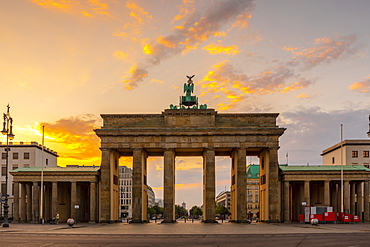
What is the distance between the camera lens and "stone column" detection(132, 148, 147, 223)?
8188 centimetres

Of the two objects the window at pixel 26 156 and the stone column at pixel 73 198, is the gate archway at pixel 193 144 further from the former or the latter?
the window at pixel 26 156

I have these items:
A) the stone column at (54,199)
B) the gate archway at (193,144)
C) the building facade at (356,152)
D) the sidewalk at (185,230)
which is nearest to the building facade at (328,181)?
the gate archway at (193,144)

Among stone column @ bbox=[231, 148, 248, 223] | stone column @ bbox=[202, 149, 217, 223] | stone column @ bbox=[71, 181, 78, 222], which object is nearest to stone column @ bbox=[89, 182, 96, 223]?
stone column @ bbox=[71, 181, 78, 222]

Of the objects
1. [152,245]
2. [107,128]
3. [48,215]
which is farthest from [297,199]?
[152,245]

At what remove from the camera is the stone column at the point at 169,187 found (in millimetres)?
81562

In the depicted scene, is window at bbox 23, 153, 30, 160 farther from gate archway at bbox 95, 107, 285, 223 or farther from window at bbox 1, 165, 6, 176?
gate archway at bbox 95, 107, 285, 223

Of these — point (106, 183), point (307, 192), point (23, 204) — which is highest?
point (106, 183)

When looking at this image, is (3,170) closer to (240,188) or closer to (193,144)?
(193,144)

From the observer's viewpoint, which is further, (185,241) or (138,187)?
(138,187)

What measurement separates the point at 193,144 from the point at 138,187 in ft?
40.0

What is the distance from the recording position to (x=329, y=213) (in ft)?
249

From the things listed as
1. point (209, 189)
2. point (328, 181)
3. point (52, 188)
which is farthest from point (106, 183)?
point (328, 181)

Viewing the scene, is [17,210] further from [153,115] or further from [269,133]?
[269,133]

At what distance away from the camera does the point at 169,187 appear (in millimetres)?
82312
